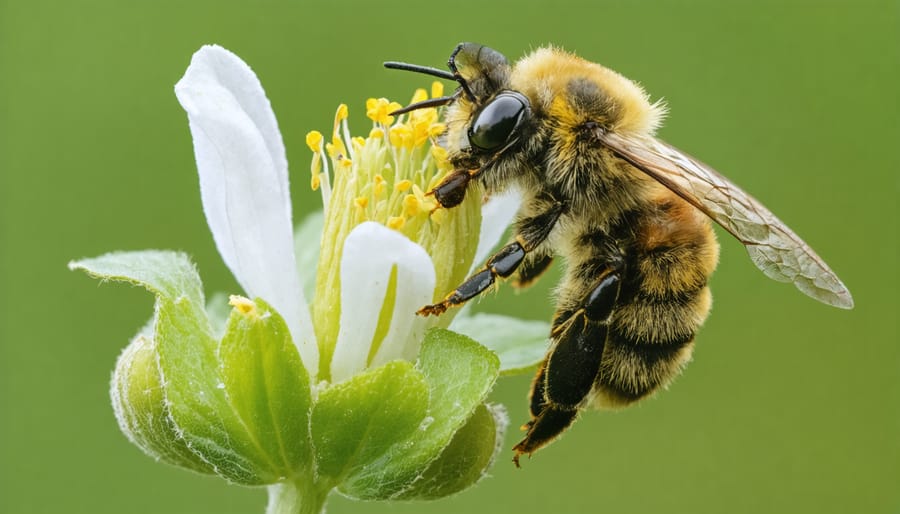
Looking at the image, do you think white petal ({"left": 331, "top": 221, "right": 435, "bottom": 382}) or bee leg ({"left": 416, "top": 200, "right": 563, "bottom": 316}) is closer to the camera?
white petal ({"left": 331, "top": 221, "right": 435, "bottom": 382})

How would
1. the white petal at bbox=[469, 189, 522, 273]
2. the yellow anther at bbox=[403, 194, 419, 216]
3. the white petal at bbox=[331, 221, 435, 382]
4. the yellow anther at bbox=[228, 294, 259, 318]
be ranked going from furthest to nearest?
the white petal at bbox=[469, 189, 522, 273] < the yellow anther at bbox=[403, 194, 419, 216] < the white petal at bbox=[331, 221, 435, 382] < the yellow anther at bbox=[228, 294, 259, 318]

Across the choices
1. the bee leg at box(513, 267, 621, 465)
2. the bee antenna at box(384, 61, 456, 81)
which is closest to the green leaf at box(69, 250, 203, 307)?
the bee antenna at box(384, 61, 456, 81)

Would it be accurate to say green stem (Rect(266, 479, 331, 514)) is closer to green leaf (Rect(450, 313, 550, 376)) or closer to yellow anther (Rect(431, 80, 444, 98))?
green leaf (Rect(450, 313, 550, 376))

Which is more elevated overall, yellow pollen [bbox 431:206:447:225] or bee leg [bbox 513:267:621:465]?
yellow pollen [bbox 431:206:447:225]

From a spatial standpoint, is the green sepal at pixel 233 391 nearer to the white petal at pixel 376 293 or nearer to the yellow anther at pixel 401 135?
the white petal at pixel 376 293

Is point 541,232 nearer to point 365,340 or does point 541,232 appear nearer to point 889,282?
point 365,340

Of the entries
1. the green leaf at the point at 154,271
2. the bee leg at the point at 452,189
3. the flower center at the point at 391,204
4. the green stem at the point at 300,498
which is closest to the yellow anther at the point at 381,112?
the flower center at the point at 391,204

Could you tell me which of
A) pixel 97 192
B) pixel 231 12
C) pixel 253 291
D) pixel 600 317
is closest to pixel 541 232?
pixel 600 317
